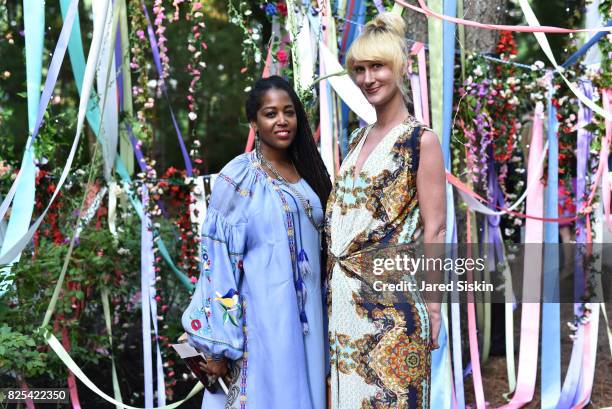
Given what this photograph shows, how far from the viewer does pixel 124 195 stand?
4.11 meters

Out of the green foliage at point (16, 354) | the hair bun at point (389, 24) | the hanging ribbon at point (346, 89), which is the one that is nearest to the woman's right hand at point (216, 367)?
the green foliage at point (16, 354)

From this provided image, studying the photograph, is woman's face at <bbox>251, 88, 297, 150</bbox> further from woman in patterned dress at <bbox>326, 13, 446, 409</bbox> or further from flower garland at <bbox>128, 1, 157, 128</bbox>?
flower garland at <bbox>128, 1, 157, 128</bbox>

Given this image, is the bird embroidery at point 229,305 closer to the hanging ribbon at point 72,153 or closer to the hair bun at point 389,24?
the hanging ribbon at point 72,153

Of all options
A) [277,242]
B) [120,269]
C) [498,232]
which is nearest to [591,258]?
[498,232]

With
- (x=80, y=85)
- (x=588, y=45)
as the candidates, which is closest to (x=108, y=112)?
(x=80, y=85)

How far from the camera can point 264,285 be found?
2555 mm

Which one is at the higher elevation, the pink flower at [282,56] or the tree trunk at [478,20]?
the tree trunk at [478,20]

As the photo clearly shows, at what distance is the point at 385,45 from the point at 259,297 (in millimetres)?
934

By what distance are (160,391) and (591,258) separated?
2.42 meters

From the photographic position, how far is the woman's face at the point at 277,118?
2594 millimetres

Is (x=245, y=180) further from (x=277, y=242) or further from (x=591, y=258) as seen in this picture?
(x=591, y=258)

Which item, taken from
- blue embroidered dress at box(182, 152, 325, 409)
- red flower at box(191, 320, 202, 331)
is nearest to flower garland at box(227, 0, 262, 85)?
blue embroidered dress at box(182, 152, 325, 409)

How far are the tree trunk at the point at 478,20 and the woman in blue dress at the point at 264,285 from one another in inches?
78.6

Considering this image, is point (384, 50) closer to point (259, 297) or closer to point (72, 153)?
point (259, 297)
